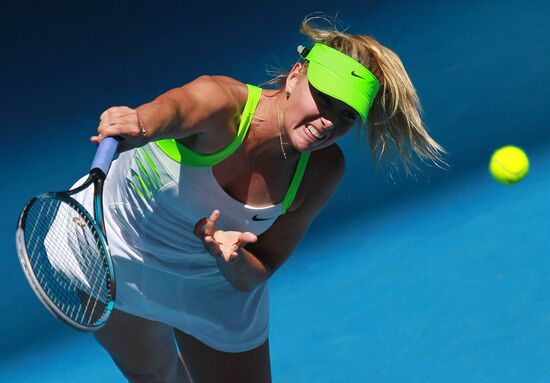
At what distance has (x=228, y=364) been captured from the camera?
7.45 feet

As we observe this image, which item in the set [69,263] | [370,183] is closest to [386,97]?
[69,263]

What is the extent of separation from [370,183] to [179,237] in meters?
1.75

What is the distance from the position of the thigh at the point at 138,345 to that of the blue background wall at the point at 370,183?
2.36ft

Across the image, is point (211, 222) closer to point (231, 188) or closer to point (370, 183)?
point (231, 188)

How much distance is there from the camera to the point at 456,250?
137 inches

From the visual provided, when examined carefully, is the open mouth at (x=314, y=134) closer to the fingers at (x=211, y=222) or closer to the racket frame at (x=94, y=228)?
the fingers at (x=211, y=222)

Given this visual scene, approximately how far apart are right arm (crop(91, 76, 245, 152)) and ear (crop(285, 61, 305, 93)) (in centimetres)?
11

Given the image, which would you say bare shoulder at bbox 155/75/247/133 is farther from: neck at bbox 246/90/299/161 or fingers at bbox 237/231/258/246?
fingers at bbox 237/231/258/246

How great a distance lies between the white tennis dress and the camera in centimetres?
201

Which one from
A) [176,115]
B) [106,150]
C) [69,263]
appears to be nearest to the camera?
[106,150]

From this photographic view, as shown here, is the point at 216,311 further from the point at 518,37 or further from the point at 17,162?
the point at 518,37

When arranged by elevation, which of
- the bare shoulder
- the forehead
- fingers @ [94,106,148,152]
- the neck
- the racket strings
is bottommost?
the racket strings

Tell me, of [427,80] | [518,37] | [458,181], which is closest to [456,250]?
[458,181]

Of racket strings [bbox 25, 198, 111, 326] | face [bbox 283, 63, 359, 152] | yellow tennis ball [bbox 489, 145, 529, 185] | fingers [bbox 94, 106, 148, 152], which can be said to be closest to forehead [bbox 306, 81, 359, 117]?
face [bbox 283, 63, 359, 152]
